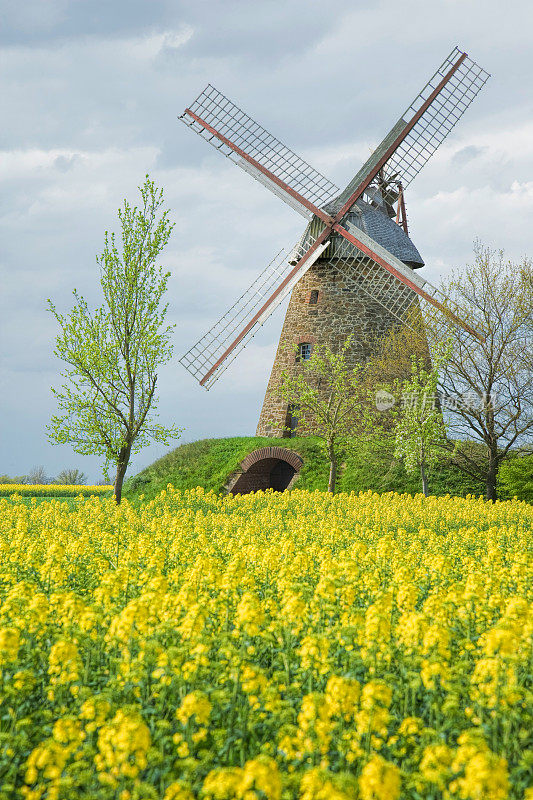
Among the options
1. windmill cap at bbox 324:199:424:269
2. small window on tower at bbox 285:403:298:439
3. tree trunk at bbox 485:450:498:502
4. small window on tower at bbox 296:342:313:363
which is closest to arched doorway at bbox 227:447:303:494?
small window on tower at bbox 285:403:298:439

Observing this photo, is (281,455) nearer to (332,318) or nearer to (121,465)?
(332,318)

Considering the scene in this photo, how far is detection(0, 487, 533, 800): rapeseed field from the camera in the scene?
3.43 m

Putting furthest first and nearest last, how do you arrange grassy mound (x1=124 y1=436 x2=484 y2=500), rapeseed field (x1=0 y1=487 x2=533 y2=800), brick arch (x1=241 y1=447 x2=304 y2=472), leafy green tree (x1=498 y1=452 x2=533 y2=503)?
1. brick arch (x1=241 y1=447 x2=304 y2=472)
2. grassy mound (x1=124 y1=436 x2=484 y2=500)
3. leafy green tree (x1=498 y1=452 x2=533 y2=503)
4. rapeseed field (x1=0 y1=487 x2=533 y2=800)

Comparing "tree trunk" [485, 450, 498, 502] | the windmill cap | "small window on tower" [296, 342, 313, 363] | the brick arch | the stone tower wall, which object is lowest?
"tree trunk" [485, 450, 498, 502]

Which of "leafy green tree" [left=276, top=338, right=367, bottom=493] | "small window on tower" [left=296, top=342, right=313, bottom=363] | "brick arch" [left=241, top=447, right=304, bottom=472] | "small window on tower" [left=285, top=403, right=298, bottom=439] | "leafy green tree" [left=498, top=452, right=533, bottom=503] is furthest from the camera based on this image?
"small window on tower" [left=296, top=342, right=313, bottom=363]

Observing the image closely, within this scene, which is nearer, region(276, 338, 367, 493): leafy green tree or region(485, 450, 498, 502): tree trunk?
region(276, 338, 367, 493): leafy green tree

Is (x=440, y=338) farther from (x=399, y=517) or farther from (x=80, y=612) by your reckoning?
(x=80, y=612)

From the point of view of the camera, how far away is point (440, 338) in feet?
74.5

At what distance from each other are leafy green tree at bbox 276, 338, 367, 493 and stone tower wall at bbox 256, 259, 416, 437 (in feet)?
1.81

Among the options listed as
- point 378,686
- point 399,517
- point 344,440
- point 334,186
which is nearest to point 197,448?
point 344,440

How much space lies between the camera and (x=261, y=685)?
13.6ft

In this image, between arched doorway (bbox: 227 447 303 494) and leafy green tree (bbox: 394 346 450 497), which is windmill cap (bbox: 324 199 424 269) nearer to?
leafy green tree (bbox: 394 346 450 497)

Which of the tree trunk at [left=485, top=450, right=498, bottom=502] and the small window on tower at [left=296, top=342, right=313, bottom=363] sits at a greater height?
the small window on tower at [left=296, top=342, right=313, bottom=363]

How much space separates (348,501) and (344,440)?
20.6 ft
